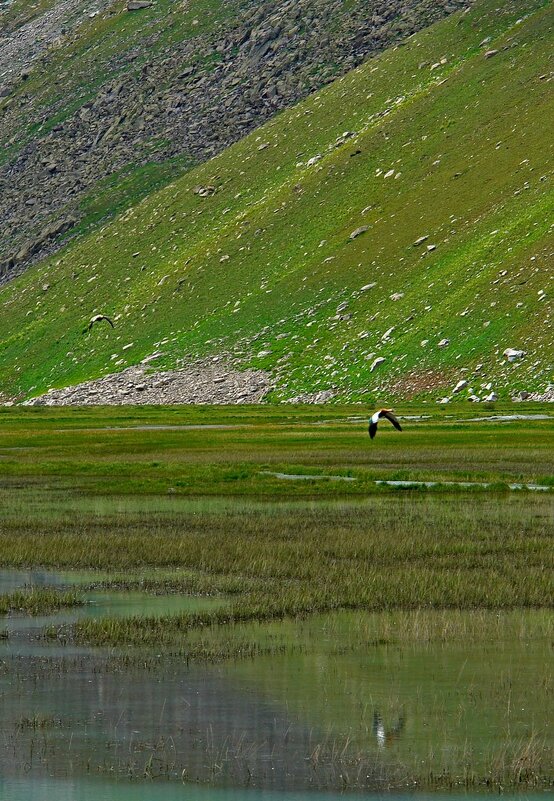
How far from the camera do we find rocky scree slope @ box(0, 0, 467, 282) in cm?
17700

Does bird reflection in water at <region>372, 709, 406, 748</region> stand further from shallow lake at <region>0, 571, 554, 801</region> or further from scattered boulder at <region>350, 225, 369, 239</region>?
scattered boulder at <region>350, 225, 369, 239</region>

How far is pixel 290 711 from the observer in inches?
731

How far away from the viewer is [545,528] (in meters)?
35.7

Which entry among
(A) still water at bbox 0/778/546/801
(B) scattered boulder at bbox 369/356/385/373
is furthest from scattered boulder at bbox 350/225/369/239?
(A) still water at bbox 0/778/546/801

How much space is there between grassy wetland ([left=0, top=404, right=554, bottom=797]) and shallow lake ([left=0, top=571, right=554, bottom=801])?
0.05 metres

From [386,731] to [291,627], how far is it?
244 inches

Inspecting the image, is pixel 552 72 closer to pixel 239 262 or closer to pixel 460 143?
pixel 460 143

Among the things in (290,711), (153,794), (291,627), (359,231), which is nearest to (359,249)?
(359,231)

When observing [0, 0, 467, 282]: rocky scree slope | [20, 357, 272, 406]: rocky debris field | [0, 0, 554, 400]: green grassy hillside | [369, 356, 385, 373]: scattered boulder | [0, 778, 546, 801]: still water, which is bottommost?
[0, 778, 546, 801]: still water

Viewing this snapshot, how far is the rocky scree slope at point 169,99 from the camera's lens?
581ft

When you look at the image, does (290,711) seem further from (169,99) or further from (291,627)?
(169,99)

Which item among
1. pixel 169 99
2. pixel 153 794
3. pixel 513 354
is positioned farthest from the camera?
pixel 169 99

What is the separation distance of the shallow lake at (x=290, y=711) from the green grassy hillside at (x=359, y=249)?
87944 mm

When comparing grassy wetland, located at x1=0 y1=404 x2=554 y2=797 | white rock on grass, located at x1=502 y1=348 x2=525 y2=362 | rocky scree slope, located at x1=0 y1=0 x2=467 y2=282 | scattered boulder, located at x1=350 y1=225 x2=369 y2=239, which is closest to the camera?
grassy wetland, located at x1=0 y1=404 x2=554 y2=797
